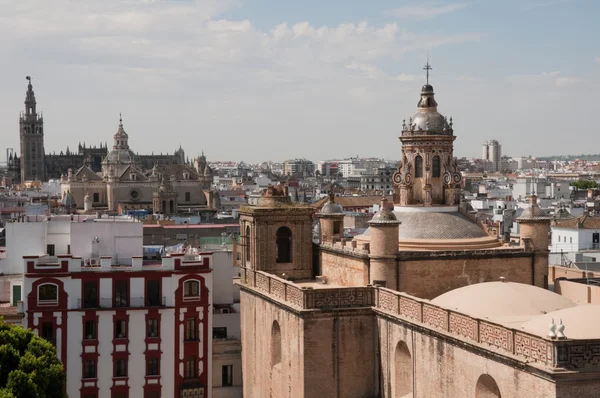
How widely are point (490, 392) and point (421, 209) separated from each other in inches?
408

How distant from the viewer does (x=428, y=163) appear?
30688mm

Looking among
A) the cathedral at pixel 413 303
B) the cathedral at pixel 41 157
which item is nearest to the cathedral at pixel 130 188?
the cathedral at pixel 41 157

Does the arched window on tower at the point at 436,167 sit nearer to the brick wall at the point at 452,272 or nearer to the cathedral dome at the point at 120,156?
the brick wall at the point at 452,272

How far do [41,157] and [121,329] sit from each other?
15422 cm

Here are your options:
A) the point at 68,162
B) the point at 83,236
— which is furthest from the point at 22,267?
the point at 68,162

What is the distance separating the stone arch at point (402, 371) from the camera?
24.4 metres

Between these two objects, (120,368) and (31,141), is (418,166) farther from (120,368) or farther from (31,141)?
(31,141)

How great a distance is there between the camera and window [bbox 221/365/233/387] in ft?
120

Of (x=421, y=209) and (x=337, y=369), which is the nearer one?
(x=337, y=369)

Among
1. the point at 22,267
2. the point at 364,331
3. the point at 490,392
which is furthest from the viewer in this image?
the point at 22,267

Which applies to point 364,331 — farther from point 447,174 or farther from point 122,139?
point 122,139

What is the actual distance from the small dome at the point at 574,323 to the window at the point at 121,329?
1836 centimetres

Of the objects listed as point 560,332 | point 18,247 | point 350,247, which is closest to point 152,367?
point 18,247

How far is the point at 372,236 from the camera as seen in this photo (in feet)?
89.4
